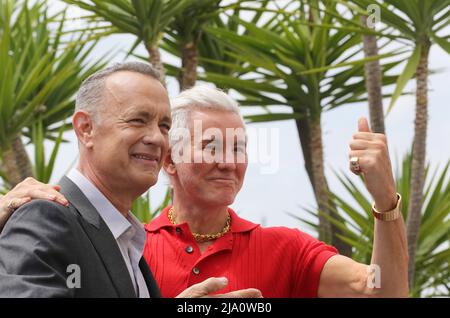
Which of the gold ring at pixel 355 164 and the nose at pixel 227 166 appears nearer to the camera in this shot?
the gold ring at pixel 355 164

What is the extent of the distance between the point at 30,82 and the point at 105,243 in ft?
15.2

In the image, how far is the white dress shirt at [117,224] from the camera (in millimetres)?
1537

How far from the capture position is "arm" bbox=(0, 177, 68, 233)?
1.43 metres

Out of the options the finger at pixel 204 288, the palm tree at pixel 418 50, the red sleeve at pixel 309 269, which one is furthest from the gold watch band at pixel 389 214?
the palm tree at pixel 418 50

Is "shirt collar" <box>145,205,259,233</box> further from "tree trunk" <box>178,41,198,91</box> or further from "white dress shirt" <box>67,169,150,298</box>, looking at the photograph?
"tree trunk" <box>178,41,198,91</box>

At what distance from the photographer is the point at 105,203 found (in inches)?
61.2

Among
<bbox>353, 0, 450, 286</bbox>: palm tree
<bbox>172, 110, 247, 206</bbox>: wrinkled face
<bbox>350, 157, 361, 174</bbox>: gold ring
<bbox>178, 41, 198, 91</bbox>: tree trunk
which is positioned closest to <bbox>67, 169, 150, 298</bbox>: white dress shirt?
<bbox>350, 157, 361, 174</bbox>: gold ring

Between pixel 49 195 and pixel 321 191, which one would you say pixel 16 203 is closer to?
pixel 49 195

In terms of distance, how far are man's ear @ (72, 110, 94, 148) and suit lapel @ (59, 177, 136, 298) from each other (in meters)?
0.14

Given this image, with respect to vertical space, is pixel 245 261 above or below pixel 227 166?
below

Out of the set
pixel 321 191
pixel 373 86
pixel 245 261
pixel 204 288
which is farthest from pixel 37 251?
pixel 321 191

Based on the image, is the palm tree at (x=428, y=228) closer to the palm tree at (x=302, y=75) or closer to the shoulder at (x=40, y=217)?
the palm tree at (x=302, y=75)

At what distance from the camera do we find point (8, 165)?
18.4ft

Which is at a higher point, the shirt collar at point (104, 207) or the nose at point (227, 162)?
the nose at point (227, 162)
